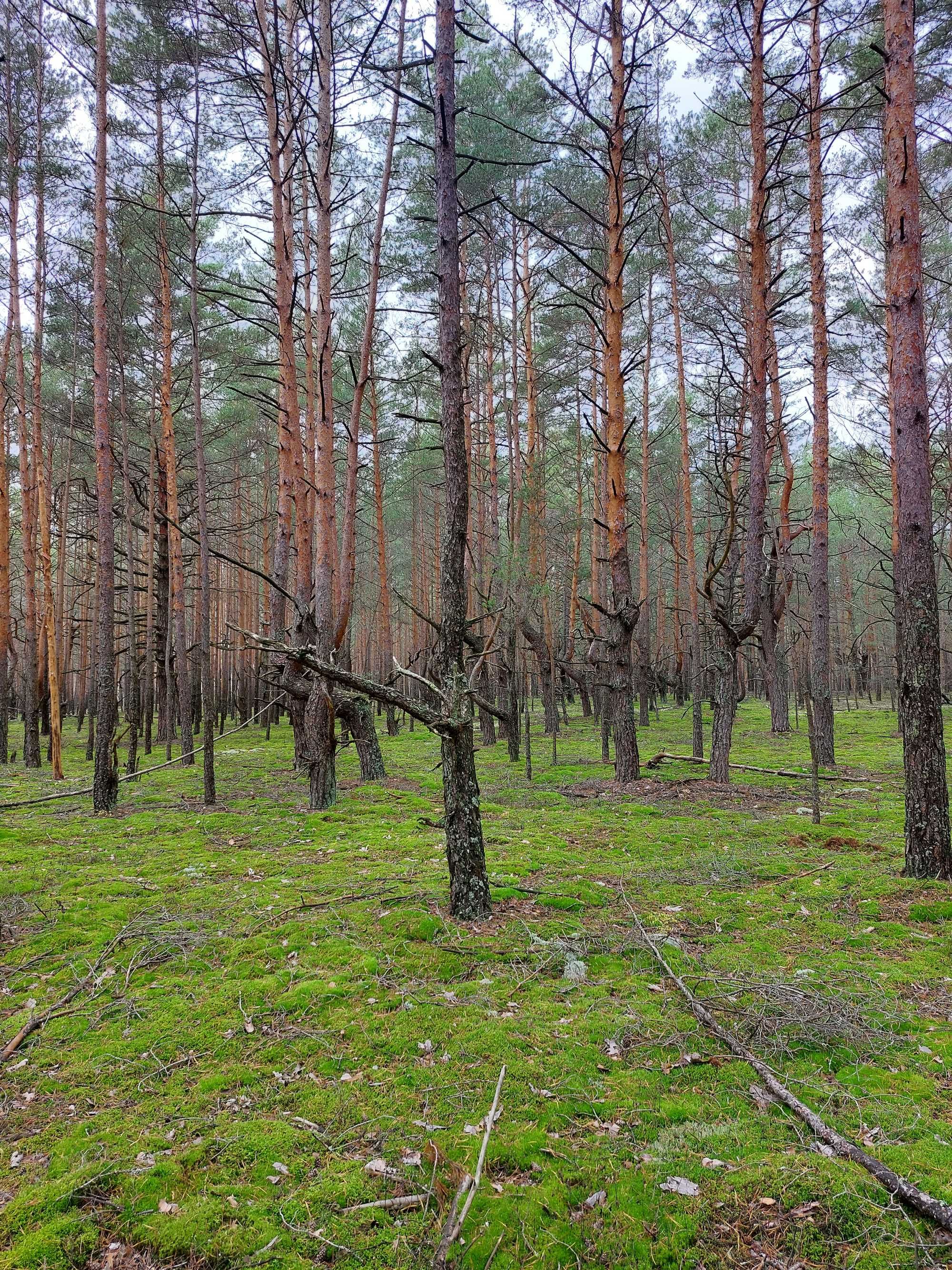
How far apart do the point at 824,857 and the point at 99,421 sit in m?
9.94

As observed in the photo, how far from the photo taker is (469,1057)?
303 cm

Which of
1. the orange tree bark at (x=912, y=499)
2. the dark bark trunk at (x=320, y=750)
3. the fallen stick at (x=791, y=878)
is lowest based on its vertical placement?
the fallen stick at (x=791, y=878)

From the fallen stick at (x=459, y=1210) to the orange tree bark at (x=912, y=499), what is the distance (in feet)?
14.3

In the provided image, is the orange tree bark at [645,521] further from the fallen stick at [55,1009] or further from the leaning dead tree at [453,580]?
the fallen stick at [55,1009]

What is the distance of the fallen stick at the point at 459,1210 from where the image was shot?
2.04 m

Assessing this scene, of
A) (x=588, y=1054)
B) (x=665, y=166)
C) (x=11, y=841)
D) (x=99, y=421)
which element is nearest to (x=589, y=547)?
(x=665, y=166)

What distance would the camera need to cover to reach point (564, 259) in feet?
51.2

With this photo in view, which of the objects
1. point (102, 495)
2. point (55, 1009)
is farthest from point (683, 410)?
point (55, 1009)

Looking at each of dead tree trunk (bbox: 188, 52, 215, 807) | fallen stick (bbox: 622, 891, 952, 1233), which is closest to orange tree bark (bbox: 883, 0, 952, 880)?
fallen stick (bbox: 622, 891, 952, 1233)

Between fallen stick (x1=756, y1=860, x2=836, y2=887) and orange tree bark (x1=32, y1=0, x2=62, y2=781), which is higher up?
orange tree bark (x1=32, y1=0, x2=62, y2=781)

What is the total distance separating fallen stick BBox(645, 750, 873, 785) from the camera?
31.4 feet

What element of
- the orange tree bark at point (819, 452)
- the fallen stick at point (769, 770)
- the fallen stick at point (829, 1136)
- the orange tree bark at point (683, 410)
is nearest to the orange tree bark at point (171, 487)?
the fallen stick at point (769, 770)

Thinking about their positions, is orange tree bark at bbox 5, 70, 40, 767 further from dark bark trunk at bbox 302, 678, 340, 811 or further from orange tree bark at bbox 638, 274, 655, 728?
orange tree bark at bbox 638, 274, 655, 728

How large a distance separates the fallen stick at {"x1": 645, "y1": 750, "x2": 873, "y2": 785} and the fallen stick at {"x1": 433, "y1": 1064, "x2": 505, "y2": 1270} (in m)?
8.13
